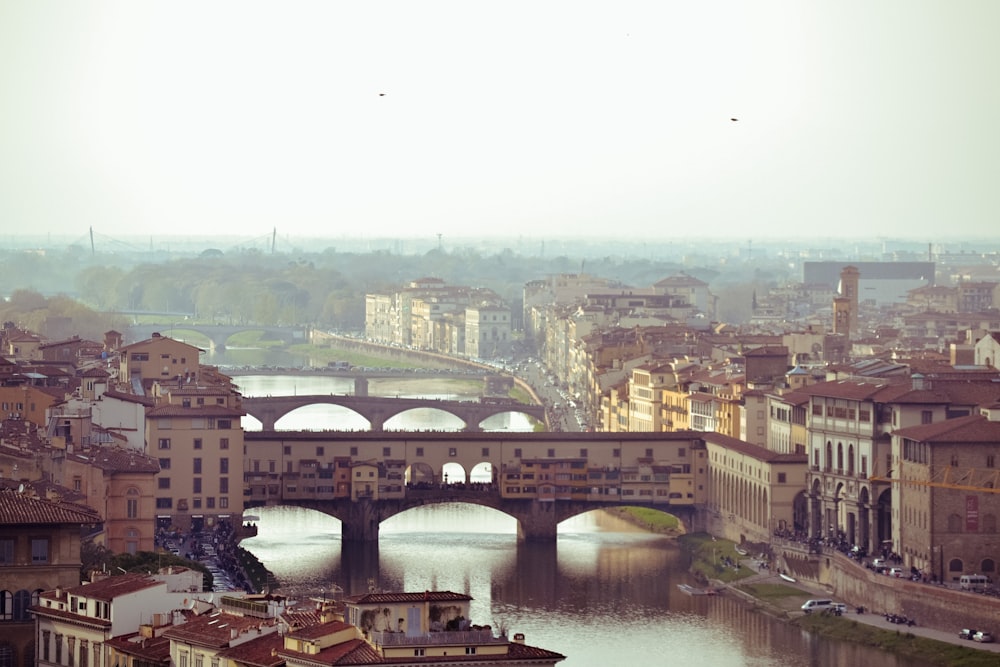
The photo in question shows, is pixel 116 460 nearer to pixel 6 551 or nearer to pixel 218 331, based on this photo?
pixel 6 551

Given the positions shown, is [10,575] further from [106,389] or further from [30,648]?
[106,389]

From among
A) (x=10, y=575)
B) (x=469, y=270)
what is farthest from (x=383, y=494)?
(x=469, y=270)

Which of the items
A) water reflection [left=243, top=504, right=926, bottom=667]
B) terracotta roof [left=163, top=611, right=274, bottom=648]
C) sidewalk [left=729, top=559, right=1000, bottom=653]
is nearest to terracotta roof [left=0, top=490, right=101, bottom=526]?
terracotta roof [left=163, top=611, right=274, bottom=648]

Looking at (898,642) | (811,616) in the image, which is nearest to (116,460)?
(811,616)

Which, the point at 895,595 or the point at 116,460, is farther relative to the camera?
→ the point at 116,460

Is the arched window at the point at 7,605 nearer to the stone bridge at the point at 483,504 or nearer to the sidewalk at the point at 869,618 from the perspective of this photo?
the sidewalk at the point at 869,618

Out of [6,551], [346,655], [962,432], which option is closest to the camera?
[346,655]

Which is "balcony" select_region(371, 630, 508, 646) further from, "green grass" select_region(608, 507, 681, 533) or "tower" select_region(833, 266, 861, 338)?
"tower" select_region(833, 266, 861, 338)
